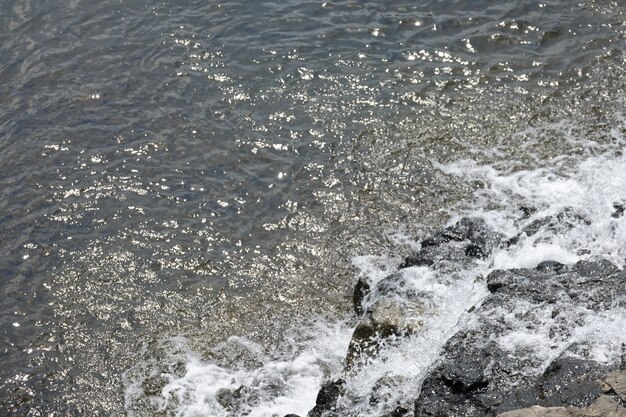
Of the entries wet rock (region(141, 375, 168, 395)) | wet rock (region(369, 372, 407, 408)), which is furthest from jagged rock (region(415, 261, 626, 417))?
wet rock (region(141, 375, 168, 395))

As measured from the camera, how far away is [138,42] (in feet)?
57.7

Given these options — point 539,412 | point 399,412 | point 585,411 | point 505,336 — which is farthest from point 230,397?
point 585,411

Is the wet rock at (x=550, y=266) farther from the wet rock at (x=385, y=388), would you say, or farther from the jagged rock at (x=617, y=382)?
the jagged rock at (x=617, y=382)

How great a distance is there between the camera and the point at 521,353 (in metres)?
9.08

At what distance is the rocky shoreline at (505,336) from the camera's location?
8211 millimetres

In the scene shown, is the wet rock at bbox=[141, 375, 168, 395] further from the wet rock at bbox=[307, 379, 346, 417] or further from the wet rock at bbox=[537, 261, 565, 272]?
the wet rock at bbox=[537, 261, 565, 272]

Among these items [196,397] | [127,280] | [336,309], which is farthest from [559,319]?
[127,280]

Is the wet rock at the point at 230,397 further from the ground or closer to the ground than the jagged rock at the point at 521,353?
closer to the ground

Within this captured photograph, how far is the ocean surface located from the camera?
36.8ft

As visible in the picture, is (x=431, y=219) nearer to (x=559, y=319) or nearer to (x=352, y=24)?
(x=559, y=319)

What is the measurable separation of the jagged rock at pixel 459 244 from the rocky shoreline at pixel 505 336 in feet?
0.05

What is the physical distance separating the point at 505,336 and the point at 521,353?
0.41 m

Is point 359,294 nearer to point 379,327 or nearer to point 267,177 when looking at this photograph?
point 379,327

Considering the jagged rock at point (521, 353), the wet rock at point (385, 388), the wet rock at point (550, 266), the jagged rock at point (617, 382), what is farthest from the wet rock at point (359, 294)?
the jagged rock at point (617, 382)
